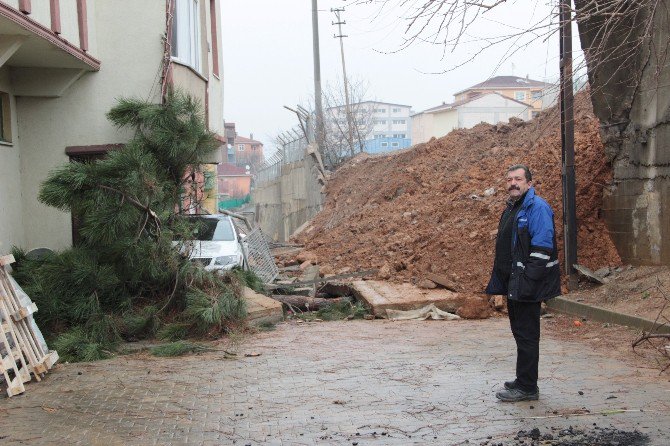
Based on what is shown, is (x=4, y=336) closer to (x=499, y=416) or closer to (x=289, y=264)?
(x=499, y=416)

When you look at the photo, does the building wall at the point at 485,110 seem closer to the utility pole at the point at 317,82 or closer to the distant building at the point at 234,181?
the utility pole at the point at 317,82

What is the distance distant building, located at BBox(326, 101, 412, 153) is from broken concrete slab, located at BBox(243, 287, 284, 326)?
2235cm

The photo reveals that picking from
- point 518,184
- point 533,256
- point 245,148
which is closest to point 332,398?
point 533,256

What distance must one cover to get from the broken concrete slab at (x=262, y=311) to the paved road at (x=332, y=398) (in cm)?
161

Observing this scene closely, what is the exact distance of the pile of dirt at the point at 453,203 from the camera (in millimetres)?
13492

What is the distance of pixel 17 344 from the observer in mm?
7320

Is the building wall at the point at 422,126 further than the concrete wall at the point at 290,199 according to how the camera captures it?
Yes

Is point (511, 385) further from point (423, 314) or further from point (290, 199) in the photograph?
point (290, 199)

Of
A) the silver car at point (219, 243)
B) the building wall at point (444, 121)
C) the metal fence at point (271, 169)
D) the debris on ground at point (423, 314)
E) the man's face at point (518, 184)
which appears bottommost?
the debris on ground at point (423, 314)

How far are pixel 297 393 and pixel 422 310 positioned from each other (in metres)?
5.43

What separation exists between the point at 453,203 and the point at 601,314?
733cm

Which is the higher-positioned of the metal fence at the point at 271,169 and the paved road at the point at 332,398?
the metal fence at the point at 271,169

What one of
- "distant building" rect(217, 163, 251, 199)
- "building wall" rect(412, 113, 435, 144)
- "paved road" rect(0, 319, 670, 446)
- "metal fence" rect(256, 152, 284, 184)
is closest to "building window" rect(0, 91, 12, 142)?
"paved road" rect(0, 319, 670, 446)

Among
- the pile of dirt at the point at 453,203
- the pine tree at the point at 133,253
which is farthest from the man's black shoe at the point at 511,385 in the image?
the pile of dirt at the point at 453,203
